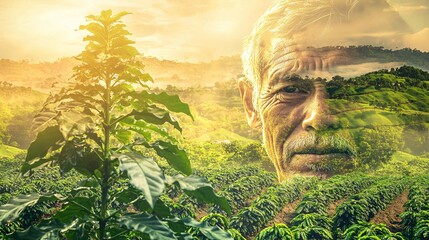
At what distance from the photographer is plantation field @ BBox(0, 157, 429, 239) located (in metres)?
4.48

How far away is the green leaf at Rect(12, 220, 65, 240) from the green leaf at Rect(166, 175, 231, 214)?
386 millimetres

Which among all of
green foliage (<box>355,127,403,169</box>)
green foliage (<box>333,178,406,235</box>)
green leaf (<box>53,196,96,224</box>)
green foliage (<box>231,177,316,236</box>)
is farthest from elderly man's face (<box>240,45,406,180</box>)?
green leaf (<box>53,196,96,224</box>)

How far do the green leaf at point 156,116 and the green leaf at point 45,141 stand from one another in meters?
0.25

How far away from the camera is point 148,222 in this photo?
155 cm

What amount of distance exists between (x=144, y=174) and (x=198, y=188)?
24cm

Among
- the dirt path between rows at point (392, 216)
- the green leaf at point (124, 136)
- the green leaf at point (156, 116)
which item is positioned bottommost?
the dirt path between rows at point (392, 216)

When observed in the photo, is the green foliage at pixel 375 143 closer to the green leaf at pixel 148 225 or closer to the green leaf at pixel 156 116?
the green leaf at pixel 156 116

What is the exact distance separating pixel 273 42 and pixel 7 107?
272 inches

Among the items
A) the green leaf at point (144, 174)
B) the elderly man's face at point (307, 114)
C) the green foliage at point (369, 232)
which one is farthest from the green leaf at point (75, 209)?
the elderly man's face at point (307, 114)

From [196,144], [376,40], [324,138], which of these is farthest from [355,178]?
[196,144]

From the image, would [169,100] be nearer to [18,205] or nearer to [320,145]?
[18,205]

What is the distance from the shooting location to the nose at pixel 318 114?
6.90 m

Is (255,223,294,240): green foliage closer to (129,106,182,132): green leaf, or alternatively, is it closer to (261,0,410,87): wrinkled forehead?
(129,106,182,132): green leaf

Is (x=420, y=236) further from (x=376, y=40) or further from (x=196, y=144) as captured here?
(x=196, y=144)
